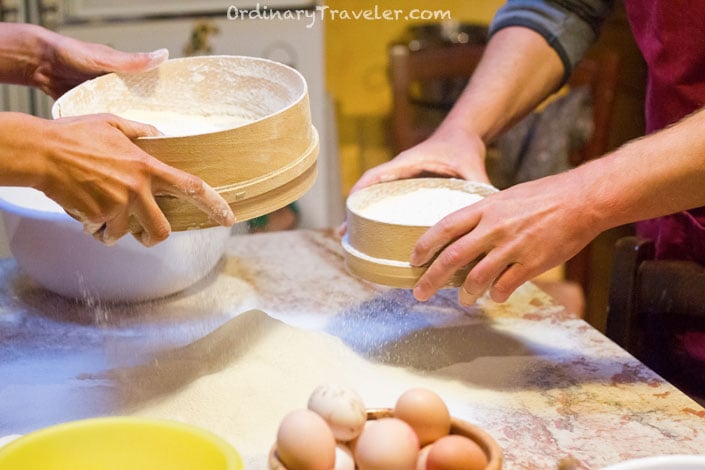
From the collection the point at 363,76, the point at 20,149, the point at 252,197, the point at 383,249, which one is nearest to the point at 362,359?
the point at 383,249

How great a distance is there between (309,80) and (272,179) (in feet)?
5.70

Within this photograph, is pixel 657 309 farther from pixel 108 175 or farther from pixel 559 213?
pixel 108 175

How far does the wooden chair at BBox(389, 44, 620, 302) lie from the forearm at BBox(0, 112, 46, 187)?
162cm

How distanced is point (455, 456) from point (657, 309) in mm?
667

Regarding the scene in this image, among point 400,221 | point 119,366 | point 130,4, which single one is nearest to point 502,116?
point 400,221

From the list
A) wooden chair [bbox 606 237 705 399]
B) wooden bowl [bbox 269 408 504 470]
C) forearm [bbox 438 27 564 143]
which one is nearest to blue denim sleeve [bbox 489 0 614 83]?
forearm [bbox 438 27 564 143]

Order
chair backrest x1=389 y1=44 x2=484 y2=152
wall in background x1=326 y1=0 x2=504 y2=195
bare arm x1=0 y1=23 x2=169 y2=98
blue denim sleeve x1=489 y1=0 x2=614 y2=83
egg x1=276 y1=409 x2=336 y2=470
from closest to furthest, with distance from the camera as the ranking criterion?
egg x1=276 y1=409 x2=336 y2=470 → bare arm x1=0 y1=23 x2=169 y2=98 → blue denim sleeve x1=489 y1=0 x2=614 y2=83 → chair backrest x1=389 y1=44 x2=484 y2=152 → wall in background x1=326 y1=0 x2=504 y2=195

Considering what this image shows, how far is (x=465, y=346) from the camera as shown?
1.33 metres

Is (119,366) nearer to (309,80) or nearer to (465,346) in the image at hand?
(465,346)

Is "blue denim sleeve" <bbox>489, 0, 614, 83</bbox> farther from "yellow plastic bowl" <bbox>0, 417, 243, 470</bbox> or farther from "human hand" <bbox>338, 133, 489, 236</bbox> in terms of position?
"yellow plastic bowl" <bbox>0, 417, 243, 470</bbox>

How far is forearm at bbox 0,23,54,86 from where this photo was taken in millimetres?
1437

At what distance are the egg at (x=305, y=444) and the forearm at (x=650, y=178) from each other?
52cm

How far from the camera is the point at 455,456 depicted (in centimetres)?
84

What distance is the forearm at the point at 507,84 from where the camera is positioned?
1626mm
